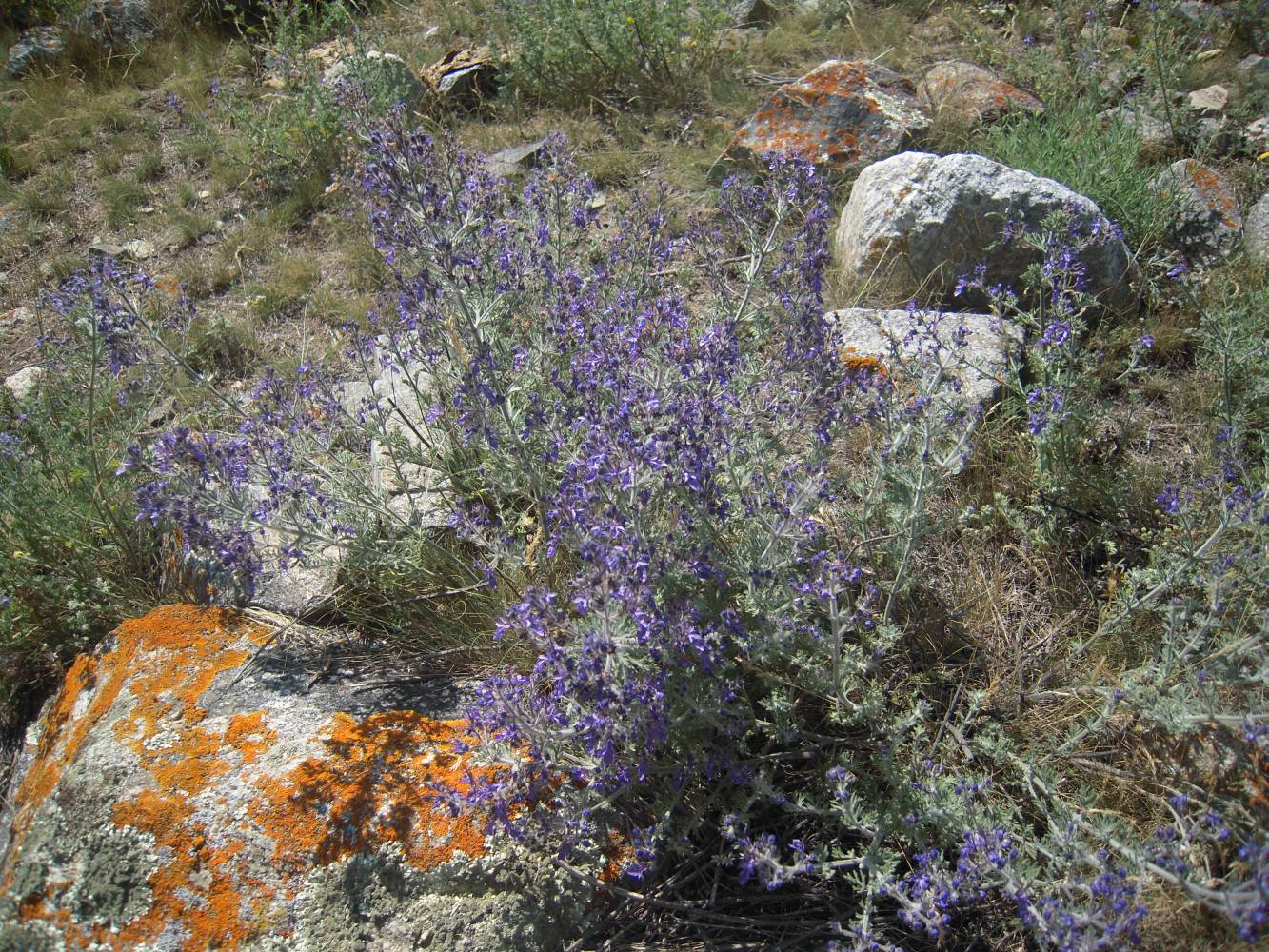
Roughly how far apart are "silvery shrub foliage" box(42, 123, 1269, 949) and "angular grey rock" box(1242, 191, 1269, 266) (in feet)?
6.63

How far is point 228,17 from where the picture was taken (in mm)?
8219

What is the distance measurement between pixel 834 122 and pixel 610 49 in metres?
2.16

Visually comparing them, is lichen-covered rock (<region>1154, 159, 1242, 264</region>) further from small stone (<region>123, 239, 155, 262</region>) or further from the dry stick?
small stone (<region>123, 239, 155, 262</region>)

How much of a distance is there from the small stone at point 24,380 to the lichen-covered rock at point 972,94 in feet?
20.4

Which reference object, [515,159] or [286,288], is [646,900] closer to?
[286,288]

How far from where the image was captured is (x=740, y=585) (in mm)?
2965

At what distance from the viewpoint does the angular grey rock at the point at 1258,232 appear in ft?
15.0

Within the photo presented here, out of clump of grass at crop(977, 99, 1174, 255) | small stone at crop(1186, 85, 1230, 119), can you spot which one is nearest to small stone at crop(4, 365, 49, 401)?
clump of grass at crop(977, 99, 1174, 255)

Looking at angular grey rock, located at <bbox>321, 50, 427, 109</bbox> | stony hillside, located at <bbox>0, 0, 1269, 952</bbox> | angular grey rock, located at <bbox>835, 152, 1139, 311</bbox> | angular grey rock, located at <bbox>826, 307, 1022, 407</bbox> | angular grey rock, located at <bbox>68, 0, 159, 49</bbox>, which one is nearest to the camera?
stony hillside, located at <bbox>0, 0, 1269, 952</bbox>

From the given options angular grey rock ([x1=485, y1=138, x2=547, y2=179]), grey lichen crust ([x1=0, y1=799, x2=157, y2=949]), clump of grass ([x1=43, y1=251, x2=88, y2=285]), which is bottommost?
grey lichen crust ([x1=0, y1=799, x2=157, y2=949])

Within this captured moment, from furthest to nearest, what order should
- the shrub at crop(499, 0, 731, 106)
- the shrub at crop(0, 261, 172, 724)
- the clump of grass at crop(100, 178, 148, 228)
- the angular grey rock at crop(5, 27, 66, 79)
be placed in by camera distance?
the angular grey rock at crop(5, 27, 66, 79)
the shrub at crop(499, 0, 731, 106)
the clump of grass at crop(100, 178, 148, 228)
the shrub at crop(0, 261, 172, 724)

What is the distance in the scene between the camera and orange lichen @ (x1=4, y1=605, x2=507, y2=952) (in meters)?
2.56

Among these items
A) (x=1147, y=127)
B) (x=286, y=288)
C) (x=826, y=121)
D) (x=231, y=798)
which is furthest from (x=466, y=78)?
(x=231, y=798)

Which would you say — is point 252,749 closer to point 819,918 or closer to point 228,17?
point 819,918
